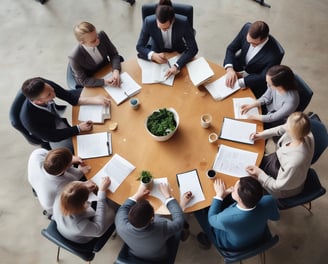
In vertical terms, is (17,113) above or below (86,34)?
below

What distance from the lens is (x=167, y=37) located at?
3.32 metres

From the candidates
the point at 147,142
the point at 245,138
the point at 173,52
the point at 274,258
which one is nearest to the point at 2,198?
the point at 147,142

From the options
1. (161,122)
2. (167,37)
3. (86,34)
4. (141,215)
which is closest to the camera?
(141,215)

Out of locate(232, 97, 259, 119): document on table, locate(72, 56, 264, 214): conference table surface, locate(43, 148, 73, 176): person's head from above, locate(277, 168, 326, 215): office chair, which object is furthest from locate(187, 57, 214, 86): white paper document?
locate(43, 148, 73, 176): person's head from above

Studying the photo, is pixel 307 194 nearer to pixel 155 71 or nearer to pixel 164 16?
pixel 155 71

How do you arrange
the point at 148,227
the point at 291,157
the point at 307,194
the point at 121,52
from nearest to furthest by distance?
the point at 148,227 → the point at 291,157 → the point at 307,194 → the point at 121,52

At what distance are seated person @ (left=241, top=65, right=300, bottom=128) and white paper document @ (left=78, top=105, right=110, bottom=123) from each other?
125 centimetres

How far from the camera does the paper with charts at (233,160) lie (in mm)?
2486

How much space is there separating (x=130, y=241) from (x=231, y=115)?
4.57 feet

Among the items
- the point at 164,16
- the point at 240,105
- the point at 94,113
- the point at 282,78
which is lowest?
the point at 94,113

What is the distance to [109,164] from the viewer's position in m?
2.57

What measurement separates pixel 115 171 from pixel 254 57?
5.88 ft

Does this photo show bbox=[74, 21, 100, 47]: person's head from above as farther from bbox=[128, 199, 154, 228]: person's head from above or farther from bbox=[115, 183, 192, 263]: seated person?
bbox=[128, 199, 154, 228]: person's head from above

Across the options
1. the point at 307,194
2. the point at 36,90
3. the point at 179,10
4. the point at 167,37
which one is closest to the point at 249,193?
the point at 307,194
